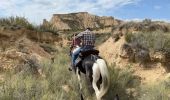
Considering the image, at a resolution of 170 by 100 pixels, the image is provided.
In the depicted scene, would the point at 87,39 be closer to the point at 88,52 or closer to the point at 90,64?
the point at 88,52

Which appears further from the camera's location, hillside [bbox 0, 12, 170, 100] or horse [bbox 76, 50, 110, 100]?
horse [bbox 76, 50, 110, 100]

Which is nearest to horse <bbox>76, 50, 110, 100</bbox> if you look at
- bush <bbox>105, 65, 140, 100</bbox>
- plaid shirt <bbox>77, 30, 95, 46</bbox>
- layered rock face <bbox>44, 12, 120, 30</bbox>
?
plaid shirt <bbox>77, 30, 95, 46</bbox>

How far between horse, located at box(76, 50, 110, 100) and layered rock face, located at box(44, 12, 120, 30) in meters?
33.1

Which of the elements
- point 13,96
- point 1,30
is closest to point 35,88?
point 13,96

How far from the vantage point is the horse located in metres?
11.1

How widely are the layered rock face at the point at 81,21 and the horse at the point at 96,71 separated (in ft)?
109

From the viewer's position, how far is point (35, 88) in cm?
991

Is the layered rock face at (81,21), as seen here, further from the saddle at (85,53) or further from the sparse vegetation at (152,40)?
the saddle at (85,53)

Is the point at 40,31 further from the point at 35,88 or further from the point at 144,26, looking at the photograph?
the point at 35,88

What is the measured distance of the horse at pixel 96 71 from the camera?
11086 mm

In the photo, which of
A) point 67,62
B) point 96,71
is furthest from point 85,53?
point 67,62

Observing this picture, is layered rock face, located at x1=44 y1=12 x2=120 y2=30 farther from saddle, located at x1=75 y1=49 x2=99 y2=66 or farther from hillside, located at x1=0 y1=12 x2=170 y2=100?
saddle, located at x1=75 y1=49 x2=99 y2=66

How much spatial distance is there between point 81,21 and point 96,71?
3786 cm

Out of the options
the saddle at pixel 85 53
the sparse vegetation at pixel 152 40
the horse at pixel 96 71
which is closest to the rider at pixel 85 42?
the saddle at pixel 85 53
